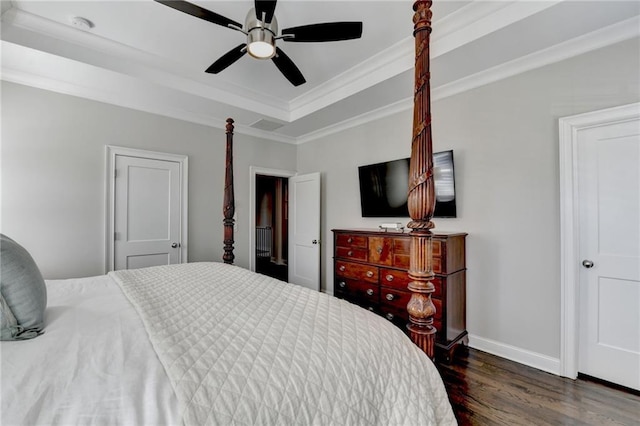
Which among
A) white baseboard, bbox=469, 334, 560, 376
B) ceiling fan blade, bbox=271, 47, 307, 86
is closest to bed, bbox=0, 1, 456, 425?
ceiling fan blade, bbox=271, 47, 307, 86

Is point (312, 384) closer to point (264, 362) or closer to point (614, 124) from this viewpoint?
point (264, 362)

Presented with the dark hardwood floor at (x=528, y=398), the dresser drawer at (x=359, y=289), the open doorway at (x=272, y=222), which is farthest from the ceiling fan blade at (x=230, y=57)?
the open doorway at (x=272, y=222)

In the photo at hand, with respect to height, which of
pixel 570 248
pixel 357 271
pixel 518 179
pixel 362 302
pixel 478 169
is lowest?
pixel 362 302

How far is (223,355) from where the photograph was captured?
0.87 m

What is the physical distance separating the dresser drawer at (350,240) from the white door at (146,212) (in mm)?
2092

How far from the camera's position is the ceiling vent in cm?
410

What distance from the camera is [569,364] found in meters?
2.27

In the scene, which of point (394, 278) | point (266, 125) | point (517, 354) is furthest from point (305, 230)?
point (517, 354)

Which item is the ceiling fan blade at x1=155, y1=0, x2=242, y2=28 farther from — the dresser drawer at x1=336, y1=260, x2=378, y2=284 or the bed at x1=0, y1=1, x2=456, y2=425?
the dresser drawer at x1=336, y1=260, x2=378, y2=284

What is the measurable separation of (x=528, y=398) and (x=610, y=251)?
126 centimetres

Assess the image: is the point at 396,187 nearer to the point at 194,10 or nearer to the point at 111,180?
the point at 194,10

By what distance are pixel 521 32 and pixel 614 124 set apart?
980 millimetres

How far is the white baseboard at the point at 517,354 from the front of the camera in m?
2.37

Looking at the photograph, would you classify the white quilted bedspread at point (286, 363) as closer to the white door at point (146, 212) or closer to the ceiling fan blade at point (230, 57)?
the ceiling fan blade at point (230, 57)
